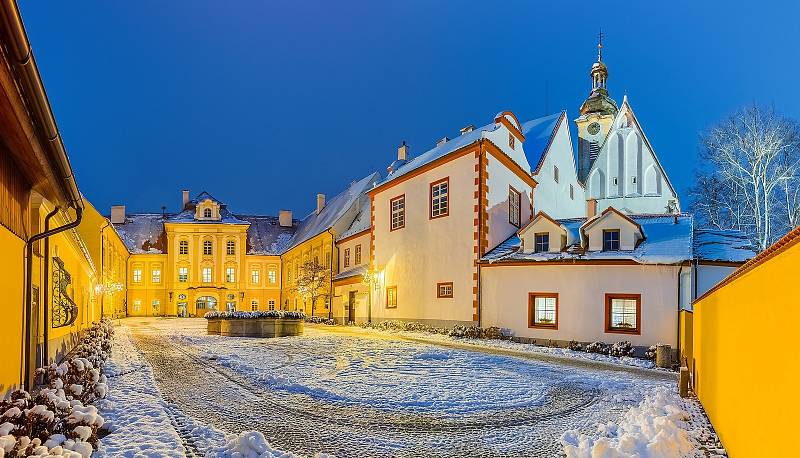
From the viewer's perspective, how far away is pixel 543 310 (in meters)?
19.2

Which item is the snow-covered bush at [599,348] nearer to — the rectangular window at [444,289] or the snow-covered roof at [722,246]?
the snow-covered roof at [722,246]

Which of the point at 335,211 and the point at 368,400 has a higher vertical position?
Answer: the point at 335,211

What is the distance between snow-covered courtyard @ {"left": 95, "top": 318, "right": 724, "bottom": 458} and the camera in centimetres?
626

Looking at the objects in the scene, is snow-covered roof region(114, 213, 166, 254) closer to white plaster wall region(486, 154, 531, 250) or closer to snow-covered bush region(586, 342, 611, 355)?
white plaster wall region(486, 154, 531, 250)

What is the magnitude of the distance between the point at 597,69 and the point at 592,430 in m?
48.0

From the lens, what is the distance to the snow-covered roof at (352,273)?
29.7 meters

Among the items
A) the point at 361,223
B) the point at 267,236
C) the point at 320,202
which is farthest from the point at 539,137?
the point at 267,236

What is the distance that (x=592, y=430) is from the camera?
6.91 metres

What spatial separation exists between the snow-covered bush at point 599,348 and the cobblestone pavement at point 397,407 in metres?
3.91

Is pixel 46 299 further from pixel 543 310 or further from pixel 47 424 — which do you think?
pixel 543 310

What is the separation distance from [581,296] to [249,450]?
14885mm

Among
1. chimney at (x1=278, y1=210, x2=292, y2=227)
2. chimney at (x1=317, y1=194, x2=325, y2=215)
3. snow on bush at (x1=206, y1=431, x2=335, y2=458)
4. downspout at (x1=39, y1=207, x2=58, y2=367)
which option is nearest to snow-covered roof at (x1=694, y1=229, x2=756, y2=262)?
snow on bush at (x1=206, y1=431, x2=335, y2=458)

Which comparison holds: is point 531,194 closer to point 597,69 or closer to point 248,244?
point 597,69

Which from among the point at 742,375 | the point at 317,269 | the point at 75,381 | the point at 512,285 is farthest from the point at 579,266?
the point at 317,269
